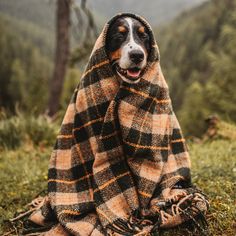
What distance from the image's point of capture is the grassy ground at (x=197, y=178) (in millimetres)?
3412

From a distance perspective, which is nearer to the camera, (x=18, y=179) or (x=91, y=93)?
(x=91, y=93)

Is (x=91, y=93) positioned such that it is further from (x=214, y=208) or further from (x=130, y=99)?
(x=214, y=208)

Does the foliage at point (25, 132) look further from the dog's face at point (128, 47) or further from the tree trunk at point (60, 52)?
the dog's face at point (128, 47)

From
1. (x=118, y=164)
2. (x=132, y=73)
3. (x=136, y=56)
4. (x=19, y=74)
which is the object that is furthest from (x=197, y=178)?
(x=19, y=74)

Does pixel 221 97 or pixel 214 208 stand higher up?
pixel 214 208

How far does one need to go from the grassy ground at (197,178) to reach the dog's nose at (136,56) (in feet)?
4.51

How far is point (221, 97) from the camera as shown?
50.6ft

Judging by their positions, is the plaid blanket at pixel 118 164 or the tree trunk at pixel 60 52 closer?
the plaid blanket at pixel 118 164

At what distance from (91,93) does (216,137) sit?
4321 mm

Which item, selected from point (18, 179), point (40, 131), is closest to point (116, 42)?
point (18, 179)

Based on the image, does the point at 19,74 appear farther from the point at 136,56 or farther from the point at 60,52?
the point at 136,56

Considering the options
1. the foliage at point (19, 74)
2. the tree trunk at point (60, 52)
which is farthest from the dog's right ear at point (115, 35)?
the foliage at point (19, 74)

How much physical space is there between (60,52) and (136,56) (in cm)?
701

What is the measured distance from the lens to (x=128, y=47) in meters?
3.24
